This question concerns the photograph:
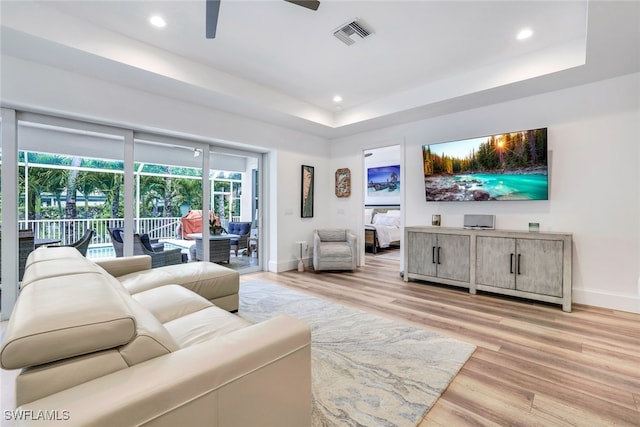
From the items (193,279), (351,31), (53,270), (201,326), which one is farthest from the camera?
(351,31)

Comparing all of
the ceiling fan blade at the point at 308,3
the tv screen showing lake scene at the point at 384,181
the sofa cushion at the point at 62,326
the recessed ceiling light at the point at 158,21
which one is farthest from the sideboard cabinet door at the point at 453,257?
the tv screen showing lake scene at the point at 384,181

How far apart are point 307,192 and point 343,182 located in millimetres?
780

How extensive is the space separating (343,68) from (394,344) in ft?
10.6

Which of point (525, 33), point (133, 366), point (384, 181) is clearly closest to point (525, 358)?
point (133, 366)

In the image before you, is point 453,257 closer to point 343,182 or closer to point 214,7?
point 343,182

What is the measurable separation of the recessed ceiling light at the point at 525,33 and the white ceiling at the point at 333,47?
0.06 meters

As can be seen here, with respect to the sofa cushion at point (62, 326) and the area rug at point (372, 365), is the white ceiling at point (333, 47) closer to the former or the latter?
the sofa cushion at point (62, 326)

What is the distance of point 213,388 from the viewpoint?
3.10 ft

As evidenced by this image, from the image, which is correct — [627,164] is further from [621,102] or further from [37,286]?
[37,286]

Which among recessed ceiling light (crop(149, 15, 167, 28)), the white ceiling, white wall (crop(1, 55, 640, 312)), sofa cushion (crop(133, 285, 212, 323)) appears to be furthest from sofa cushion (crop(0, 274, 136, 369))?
white wall (crop(1, 55, 640, 312))

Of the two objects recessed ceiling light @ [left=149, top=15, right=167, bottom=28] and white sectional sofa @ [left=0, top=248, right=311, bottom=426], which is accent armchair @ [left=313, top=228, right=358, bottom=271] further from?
white sectional sofa @ [left=0, top=248, right=311, bottom=426]

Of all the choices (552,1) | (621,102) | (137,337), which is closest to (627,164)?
(621,102)

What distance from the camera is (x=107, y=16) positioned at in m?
2.72

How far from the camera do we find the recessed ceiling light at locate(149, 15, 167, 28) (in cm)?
275
